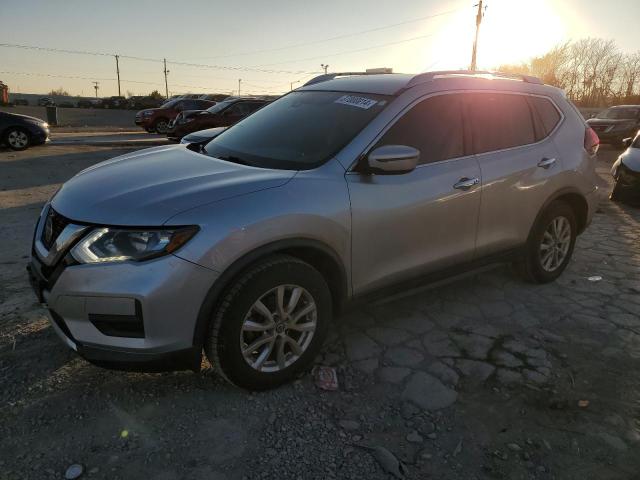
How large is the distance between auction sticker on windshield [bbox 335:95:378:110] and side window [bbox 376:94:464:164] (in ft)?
0.81

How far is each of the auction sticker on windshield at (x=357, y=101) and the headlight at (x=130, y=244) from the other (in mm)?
1549

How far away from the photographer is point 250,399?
2.69 metres

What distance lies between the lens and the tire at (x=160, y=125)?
2084cm

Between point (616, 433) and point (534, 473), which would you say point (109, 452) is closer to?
point (534, 473)

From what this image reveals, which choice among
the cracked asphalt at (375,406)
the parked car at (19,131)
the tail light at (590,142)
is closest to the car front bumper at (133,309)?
the cracked asphalt at (375,406)

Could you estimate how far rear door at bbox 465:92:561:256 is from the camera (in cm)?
360

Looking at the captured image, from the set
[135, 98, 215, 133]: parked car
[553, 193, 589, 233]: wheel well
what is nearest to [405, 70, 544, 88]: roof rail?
[553, 193, 589, 233]: wheel well

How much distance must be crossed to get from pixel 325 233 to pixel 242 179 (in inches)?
21.4

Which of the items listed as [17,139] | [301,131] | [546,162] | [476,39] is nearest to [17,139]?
[17,139]

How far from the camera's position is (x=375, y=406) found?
2.68 m

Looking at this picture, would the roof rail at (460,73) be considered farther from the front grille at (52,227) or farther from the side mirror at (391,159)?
the front grille at (52,227)

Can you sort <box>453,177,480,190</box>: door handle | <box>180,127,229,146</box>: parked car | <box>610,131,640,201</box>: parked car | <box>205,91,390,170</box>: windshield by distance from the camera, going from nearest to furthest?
1. <box>205,91,390,170</box>: windshield
2. <box>453,177,480,190</box>: door handle
3. <box>180,127,229,146</box>: parked car
4. <box>610,131,640,201</box>: parked car

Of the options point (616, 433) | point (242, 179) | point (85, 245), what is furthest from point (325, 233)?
point (616, 433)

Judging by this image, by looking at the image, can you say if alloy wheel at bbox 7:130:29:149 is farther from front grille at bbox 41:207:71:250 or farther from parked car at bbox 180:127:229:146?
front grille at bbox 41:207:71:250
